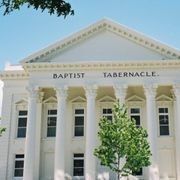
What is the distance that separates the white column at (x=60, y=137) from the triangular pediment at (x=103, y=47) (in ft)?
10.0

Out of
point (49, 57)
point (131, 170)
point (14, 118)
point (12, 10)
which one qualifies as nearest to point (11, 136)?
point (14, 118)

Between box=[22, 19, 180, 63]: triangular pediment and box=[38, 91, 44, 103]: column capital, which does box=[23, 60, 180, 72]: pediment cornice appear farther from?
box=[38, 91, 44, 103]: column capital

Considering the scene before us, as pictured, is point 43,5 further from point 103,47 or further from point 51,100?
point 51,100

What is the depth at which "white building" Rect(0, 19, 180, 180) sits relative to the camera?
110 feet

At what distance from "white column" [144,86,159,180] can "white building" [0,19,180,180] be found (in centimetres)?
8

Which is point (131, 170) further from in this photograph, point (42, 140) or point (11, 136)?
point (11, 136)

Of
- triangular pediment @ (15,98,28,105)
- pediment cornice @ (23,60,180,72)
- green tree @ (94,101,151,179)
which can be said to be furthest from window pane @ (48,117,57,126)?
green tree @ (94,101,151,179)

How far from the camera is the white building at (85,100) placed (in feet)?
110

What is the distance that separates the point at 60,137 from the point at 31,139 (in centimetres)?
243

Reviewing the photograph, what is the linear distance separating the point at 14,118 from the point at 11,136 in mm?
1722

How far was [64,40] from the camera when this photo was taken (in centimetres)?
3497

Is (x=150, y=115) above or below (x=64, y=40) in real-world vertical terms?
below

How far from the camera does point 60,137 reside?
33031 mm

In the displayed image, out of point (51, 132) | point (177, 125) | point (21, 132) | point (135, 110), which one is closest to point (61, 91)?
point (51, 132)
